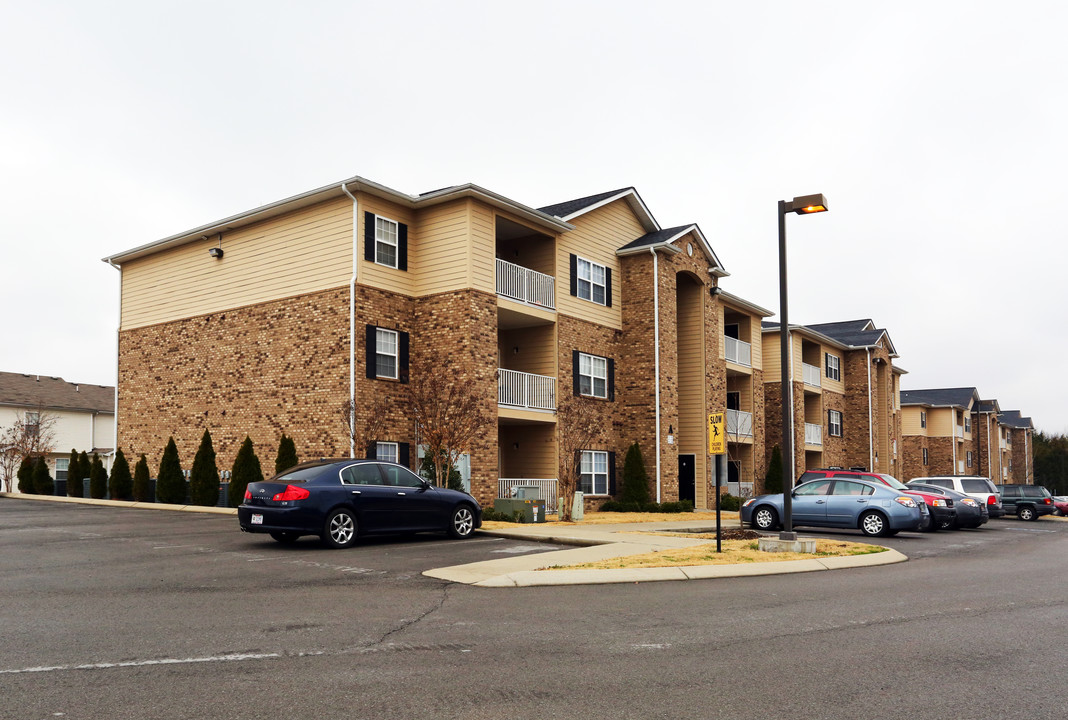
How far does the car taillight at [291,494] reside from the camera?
1478cm

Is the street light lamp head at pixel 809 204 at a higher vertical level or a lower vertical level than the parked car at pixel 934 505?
higher

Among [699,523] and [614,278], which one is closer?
[699,523]

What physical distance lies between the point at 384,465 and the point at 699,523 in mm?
11349

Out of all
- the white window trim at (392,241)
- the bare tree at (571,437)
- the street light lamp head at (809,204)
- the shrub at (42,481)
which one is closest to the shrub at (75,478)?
the shrub at (42,481)

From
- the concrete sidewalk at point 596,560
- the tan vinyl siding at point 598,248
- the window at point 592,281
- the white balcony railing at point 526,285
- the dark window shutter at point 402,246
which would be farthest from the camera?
the window at point 592,281

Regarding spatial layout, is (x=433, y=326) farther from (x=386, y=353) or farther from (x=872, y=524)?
(x=872, y=524)

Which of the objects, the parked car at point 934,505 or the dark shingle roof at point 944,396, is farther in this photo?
the dark shingle roof at point 944,396

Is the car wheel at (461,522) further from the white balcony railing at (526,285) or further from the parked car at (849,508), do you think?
the white balcony railing at (526,285)

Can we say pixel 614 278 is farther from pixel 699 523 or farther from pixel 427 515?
pixel 427 515

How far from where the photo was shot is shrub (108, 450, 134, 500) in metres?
28.7

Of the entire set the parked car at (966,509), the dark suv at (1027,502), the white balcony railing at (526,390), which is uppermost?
the white balcony railing at (526,390)

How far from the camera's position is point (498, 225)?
27016 mm

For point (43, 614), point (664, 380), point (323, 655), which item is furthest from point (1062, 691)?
point (664, 380)

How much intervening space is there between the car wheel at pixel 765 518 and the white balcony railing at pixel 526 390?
22.9 ft
